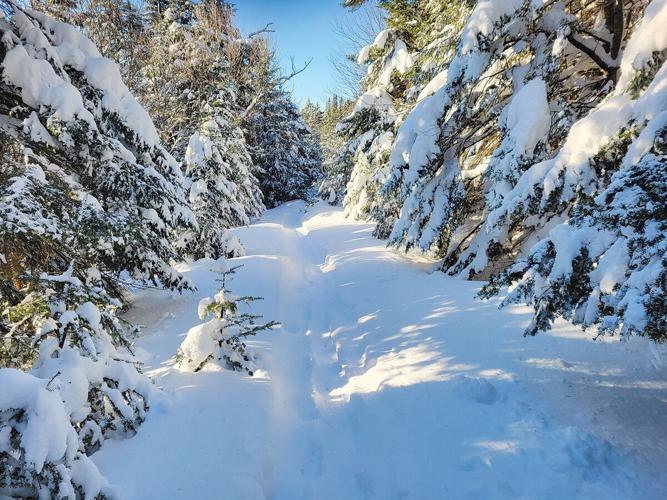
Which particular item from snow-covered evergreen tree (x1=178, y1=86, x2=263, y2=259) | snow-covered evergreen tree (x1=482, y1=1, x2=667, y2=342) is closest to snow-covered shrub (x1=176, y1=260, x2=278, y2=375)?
snow-covered evergreen tree (x1=482, y1=1, x2=667, y2=342)

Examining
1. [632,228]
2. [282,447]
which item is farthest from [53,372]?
[632,228]

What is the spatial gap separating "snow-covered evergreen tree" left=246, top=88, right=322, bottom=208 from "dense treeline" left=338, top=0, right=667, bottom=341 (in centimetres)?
1888

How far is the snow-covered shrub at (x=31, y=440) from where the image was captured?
155 centimetres

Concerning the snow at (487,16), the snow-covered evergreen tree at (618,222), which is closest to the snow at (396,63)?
the snow at (487,16)

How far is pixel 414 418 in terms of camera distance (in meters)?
3.89

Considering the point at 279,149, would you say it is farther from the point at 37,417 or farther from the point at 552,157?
the point at 37,417

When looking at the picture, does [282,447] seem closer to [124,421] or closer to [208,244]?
[124,421]

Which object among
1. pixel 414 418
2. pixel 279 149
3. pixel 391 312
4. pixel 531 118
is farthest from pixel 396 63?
pixel 279 149

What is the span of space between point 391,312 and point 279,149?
81.2 feet

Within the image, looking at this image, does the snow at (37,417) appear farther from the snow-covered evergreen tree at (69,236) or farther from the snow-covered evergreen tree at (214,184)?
the snow-covered evergreen tree at (214,184)

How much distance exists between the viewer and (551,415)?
333 centimetres

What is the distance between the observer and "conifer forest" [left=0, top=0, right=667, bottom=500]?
101 inches

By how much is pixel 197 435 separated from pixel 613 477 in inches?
135

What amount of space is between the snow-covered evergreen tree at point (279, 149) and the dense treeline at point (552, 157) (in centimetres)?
1888
